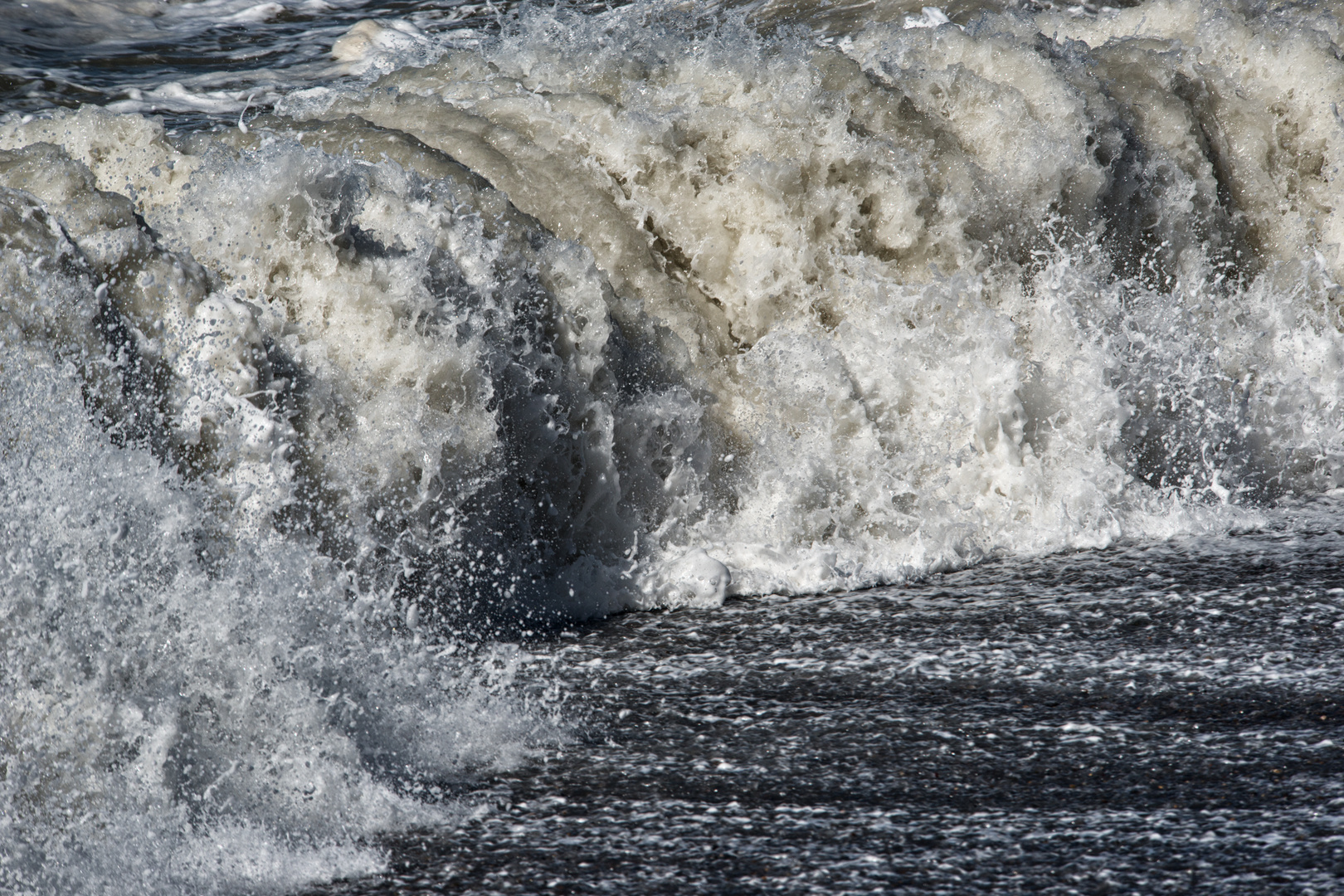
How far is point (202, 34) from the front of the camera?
7086 millimetres

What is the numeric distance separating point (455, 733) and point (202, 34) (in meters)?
5.40

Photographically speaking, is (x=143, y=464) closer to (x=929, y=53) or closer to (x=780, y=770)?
(x=780, y=770)

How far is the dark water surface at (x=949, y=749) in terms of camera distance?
240 cm

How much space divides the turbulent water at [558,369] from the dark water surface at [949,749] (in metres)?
0.16

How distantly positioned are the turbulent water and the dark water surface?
164mm

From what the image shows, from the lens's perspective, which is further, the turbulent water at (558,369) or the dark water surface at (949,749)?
the turbulent water at (558,369)

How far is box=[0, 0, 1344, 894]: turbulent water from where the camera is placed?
107 inches

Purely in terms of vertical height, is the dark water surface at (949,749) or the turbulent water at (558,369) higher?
the turbulent water at (558,369)

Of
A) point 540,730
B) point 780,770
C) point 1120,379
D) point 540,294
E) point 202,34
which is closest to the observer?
point 780,770

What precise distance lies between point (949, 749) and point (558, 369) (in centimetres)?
160

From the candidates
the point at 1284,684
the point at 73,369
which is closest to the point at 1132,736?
the point at 1284,684

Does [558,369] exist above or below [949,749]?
above

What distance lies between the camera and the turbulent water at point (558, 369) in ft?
8.90

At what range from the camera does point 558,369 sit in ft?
12.6
